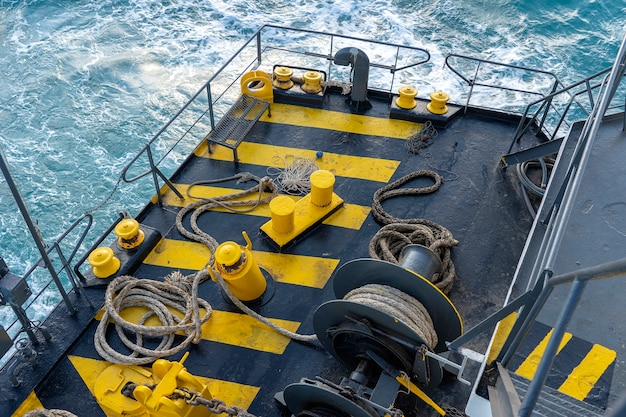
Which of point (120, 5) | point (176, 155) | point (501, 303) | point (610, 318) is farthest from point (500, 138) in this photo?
point (120, 5)

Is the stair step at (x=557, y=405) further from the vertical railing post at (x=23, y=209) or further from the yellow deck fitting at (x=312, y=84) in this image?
the yellow deck fitting at (x=312, y=84)

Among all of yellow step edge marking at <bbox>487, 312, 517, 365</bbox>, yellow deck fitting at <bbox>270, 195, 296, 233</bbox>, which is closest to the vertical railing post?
yellow deck fitting at <bbox>270, 195, 296, 233</bbox>

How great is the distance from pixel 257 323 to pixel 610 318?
11.6ft

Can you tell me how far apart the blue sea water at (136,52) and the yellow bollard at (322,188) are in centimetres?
675

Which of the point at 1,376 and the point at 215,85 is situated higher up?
the point at 1,376

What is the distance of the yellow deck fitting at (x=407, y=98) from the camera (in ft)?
27.4

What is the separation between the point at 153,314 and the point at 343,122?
4448 millimetres

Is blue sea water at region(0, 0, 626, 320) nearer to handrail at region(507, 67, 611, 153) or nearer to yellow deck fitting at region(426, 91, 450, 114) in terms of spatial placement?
yellow deck fitting at region(426, 91, 450, 114)

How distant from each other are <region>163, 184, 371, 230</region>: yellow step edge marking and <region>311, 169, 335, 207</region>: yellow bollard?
0.93 feet

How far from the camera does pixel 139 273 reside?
6.19 meters

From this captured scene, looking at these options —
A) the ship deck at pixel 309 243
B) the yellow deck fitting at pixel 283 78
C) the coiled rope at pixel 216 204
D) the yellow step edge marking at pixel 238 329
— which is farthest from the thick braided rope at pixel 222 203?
the yellow deck fitting at pixel 283 78

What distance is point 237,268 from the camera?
5492 millimetres

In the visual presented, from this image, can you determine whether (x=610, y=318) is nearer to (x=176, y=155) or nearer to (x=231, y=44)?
(x=176, y=155)

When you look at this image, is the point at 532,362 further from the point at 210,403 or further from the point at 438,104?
the point at 438,104
